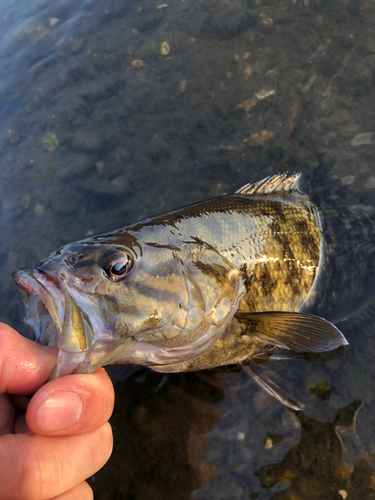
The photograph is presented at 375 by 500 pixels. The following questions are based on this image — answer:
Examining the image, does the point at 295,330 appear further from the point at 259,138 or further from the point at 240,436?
the point at 259,138

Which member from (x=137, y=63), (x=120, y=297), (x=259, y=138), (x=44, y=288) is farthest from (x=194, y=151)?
(x=44, y=288)

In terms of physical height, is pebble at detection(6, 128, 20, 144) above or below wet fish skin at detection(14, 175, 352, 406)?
above

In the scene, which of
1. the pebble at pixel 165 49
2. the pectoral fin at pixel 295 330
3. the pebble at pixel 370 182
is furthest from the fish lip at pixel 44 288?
the pebble at pixel 165 49

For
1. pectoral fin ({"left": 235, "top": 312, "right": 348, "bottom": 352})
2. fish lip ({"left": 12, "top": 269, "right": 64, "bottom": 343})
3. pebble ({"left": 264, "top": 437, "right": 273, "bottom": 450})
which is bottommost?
pebble ({"left": 264, "top": 437, "right": 273, "bottom": 450})

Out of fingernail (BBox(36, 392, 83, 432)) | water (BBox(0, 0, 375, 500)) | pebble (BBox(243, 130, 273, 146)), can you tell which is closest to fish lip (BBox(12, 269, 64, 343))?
fingernail (BBox(36, 392, 83, 432))

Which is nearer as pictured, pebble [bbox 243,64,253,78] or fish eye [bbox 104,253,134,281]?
fish eye [bbox 104,253,134,281]

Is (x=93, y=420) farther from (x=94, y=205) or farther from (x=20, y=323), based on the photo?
(x=94, y=205)

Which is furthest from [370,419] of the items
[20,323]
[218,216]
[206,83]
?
[206,83]

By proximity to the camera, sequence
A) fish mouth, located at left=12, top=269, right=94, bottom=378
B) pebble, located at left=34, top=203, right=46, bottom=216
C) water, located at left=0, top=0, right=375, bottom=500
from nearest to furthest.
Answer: fish mouth, located at left=12, top=269, right=94, bottom=378, water, located at left=0, top=0, right=375, bottom=500, pebble, located at left=34, top=203, right=46, bottom=216

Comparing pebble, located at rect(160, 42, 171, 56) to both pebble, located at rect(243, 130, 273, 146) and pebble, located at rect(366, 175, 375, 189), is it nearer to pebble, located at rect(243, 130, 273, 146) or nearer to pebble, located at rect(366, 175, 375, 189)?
pebble, located at rect(243, 130, 273, 146)
